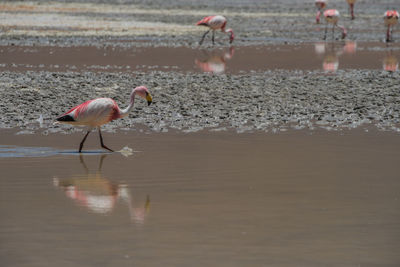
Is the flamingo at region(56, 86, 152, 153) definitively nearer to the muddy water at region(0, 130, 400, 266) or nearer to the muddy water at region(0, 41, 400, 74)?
the muddy water at region(0, 130, 400, 266)

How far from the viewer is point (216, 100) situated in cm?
1457

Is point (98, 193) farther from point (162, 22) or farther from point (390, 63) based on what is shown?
point (162, 22)

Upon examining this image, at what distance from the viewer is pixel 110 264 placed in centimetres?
607

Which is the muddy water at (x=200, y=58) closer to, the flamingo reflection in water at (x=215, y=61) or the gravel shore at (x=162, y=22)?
the flamingo reflection in water at (x=215, y=61)

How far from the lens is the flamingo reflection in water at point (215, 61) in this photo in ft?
63.8

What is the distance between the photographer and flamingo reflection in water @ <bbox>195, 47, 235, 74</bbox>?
19.4 meters

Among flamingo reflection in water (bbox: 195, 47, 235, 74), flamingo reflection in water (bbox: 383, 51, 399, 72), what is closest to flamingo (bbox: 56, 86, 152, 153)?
flamingo reflection in water (bbox: 195, 47, 235, 74)

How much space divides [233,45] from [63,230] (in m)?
20.3

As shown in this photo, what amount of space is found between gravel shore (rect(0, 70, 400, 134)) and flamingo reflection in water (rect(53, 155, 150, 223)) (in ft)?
10.2

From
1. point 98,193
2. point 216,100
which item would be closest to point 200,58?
point 216,100

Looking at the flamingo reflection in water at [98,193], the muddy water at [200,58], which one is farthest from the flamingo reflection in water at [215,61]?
the flamingo reflection in water at [98,193]

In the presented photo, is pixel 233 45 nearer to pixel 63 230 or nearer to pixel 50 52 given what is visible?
pixel 50 52

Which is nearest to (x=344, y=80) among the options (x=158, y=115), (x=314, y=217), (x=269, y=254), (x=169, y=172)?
(x=158, y=115)

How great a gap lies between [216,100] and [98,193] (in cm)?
638
